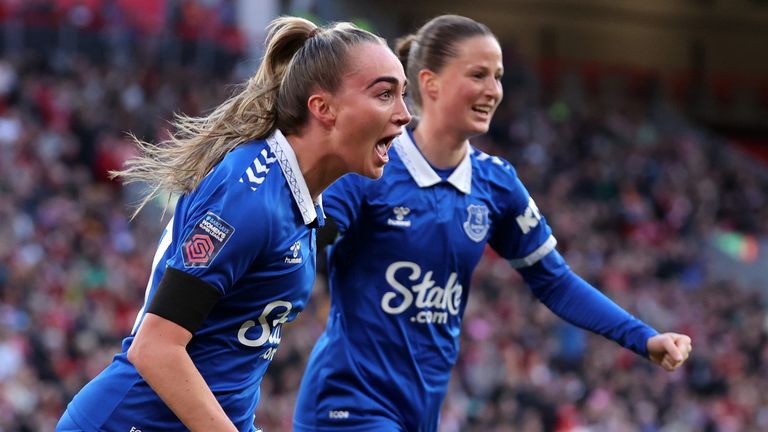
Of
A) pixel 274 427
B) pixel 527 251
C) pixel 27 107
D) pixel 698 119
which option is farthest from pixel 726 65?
pixel 527 251

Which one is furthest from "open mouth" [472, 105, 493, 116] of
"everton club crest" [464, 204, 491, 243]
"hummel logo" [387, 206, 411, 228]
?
"hummel logo" [387, 206, 411, 228]

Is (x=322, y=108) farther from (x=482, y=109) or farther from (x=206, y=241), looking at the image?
(x=482, y=109)

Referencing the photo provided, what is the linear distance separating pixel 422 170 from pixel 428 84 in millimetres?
377

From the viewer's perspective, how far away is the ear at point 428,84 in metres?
5.18

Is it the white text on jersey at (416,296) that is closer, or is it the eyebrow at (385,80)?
the eyebrow at (385,80)

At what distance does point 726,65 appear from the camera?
1421 inches

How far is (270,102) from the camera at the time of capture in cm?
371

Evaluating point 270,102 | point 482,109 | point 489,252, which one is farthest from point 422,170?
point 489,252

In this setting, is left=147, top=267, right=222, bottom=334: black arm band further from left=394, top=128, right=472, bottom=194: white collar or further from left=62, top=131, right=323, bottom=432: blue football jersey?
left=394, top=128, right=472, bottom=194: white collar

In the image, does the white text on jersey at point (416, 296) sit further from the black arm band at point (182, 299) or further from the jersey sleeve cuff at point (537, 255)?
the black arm band at point (182, 299)

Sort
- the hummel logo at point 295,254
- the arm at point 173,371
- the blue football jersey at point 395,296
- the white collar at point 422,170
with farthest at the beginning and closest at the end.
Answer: the white collar at point 422,170, the blue football jersey at point 395,296, the hummel logo at point 295,254, the arm at point 173,371

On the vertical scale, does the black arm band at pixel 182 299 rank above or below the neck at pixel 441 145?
above

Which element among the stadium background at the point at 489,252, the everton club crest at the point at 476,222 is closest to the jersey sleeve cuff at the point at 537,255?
the everton club crest at the point at 476,222

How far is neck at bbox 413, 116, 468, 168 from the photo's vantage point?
5.14m
